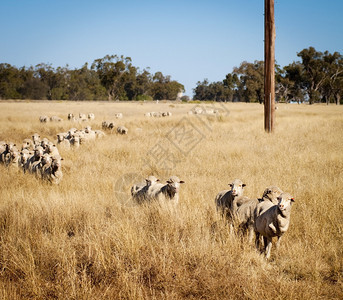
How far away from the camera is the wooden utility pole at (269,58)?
13.0m

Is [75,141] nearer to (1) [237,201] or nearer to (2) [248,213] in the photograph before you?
(1) [237,201]

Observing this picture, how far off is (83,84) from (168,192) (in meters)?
104

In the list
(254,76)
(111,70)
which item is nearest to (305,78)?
(254,76)

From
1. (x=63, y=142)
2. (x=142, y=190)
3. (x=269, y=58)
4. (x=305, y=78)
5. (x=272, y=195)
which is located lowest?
(x=142, y=190)

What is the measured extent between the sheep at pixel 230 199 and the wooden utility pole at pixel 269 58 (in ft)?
32.8

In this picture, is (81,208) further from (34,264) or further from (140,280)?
(140,280)

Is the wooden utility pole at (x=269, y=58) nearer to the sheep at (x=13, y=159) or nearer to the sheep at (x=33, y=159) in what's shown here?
the sheep at (x=33, y=159)

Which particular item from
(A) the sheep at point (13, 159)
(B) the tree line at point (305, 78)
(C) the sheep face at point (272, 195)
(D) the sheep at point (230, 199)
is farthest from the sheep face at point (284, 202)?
(B) the tree line at point (305, 78)

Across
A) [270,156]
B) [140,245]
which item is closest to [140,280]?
[140,245]

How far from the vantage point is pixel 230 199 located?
484cm

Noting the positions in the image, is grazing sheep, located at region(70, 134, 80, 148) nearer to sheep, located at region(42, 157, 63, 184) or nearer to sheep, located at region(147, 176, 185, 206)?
sheep, located at region(42, 157, 63, 184)

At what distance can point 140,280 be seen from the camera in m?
3.36

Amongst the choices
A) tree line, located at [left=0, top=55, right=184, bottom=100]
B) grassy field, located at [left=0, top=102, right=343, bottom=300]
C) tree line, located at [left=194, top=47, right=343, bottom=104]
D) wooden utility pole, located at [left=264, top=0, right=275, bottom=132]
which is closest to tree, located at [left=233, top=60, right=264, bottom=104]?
tree line, located at [left=194, top=47, right=343, bottom=104]

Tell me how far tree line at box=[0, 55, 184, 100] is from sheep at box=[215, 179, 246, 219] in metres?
89.6
